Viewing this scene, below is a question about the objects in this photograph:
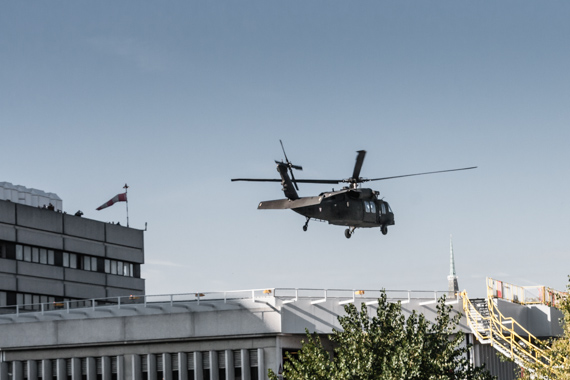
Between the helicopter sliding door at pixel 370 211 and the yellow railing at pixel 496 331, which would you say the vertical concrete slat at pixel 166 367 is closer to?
the helicopter sliding door at pixel 370 211

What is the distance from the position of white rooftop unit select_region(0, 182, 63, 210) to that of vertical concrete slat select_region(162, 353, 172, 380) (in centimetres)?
3491

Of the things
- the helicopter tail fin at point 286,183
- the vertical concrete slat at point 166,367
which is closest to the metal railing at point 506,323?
the helicopter tail fin at point 286,183

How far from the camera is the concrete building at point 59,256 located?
84.8m

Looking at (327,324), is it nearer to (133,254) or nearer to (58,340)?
(58,340)

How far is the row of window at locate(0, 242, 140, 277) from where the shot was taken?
8538cm

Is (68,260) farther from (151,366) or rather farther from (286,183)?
(286,183)

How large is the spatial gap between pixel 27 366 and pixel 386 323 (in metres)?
29.5

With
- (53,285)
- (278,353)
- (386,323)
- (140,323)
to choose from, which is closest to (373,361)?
(386,323)

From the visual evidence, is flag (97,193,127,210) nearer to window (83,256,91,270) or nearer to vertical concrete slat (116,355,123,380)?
window (83,256,91,270)

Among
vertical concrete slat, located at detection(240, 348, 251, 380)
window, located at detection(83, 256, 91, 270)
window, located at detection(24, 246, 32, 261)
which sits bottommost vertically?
vertical concrete slat, located at detection(240, 348, 251, 380)

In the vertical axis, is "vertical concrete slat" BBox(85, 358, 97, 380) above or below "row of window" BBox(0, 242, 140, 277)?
below

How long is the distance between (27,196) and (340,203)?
44368 millimetres

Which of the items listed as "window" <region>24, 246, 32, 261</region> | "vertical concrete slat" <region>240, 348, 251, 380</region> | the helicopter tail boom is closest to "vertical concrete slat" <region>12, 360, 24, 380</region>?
"vertical concrete slat" <region>240, 348, 251, 380</region>

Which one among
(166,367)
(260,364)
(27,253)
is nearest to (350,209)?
(260,364)
